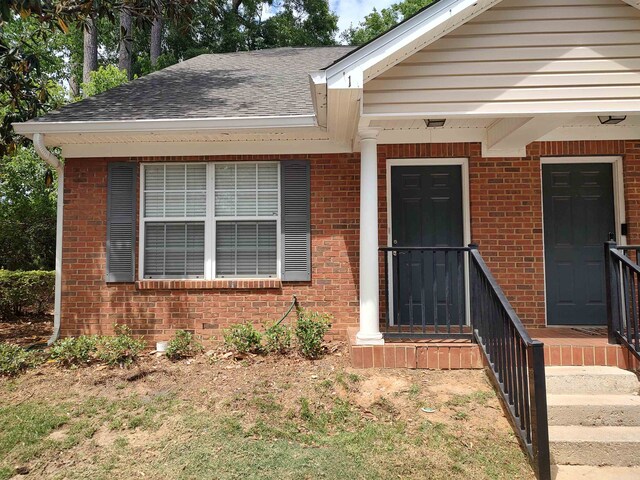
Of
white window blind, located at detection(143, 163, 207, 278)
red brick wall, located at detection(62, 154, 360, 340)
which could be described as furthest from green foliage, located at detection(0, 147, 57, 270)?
white window blind, located at detection(143, 163, 207, 278)

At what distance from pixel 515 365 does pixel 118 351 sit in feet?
13.3

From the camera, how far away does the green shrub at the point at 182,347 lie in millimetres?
5145

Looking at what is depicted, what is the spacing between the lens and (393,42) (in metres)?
4.12

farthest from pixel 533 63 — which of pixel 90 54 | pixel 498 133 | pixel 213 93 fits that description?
pixel 90 54

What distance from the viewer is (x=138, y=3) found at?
6852 mm

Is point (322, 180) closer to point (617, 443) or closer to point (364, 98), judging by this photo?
point (364, 98)

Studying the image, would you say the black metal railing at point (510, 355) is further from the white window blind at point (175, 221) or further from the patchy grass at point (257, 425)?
the white window blind at point (175, 221)

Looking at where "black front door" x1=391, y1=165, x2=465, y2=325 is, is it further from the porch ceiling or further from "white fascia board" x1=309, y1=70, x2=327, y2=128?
"white fascia board" x1=309, y1=70, x2=327, y2=128

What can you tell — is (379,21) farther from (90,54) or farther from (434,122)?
(434,122)

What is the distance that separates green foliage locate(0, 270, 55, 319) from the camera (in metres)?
8.38

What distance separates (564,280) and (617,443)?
270cm

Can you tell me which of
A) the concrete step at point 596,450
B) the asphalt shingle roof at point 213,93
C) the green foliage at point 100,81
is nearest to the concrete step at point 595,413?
the concrete step at point 596,450

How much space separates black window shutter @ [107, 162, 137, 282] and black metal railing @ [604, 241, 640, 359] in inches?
213

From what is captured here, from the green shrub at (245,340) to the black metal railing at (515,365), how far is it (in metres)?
2.38
